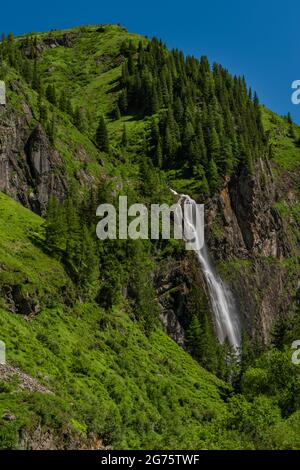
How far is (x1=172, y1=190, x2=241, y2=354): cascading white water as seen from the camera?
104062mm

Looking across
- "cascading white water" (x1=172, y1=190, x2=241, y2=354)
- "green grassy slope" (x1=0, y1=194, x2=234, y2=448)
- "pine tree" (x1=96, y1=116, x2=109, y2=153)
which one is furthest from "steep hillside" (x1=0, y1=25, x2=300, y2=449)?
"cascading white water" (x1=172, y1=190, x2=241, y2=354)

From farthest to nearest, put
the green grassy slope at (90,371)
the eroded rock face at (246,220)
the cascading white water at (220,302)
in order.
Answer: the eroded rock face at (246,220)
the cascading white water at (220,302)
the green grassy slope at (90,371)

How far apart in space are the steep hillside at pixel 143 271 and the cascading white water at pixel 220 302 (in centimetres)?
314

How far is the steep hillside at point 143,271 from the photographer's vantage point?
44.6 meters

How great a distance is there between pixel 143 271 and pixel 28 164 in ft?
96.2

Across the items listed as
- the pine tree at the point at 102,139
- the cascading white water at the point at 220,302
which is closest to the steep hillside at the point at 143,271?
the pine tree at the point at 102,139

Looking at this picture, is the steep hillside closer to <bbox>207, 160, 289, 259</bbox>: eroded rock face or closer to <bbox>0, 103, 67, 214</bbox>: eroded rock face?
<bbox>0, 103, 67, 214</bbox>: eroded rock face

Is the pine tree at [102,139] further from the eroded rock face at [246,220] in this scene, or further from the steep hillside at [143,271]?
the eroded rock face at [246,220]

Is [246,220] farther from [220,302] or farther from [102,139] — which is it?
[102,139]

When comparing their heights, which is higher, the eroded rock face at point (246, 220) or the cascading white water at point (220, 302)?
the eroded rock face at point (246, 220)

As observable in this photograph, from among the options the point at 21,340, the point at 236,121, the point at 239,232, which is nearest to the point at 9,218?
the point at 21,340

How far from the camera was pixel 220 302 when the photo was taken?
10738cm

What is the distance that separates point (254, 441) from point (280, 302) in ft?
321

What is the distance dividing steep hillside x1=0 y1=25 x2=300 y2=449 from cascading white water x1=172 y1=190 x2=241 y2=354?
10.3 feet
